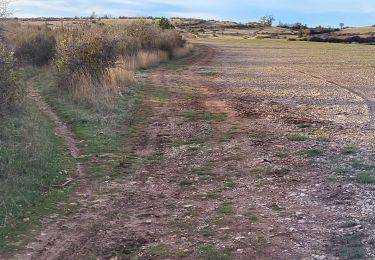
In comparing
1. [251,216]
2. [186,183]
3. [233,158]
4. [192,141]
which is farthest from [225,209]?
[192,141]

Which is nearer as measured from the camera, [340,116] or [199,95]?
[340,116]

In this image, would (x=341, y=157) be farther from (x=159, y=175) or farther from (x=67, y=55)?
(x=67, y=55)

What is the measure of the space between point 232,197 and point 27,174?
3.12 meters

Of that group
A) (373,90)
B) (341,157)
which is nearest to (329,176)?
(341,157)

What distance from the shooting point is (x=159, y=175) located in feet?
27.9

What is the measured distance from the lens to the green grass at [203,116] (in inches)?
537

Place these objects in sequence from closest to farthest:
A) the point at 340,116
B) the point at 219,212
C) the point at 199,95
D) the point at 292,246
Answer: the point at 292,246, the point at 219,212, the point at 340,116, the point at 199,95

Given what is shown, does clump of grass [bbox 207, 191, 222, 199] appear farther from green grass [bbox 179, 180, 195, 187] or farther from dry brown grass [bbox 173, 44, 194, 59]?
dry brown grass [bbox 173, 44, 194, 59]

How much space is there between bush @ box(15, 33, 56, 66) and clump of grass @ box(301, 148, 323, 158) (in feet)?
59.6

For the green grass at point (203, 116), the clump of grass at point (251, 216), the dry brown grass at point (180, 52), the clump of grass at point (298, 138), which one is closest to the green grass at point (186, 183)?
the clump of grass at point (251, 216)

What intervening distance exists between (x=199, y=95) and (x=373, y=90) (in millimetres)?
7076

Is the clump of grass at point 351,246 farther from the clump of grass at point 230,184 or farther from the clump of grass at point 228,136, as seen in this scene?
the clump of grass at point 228,136

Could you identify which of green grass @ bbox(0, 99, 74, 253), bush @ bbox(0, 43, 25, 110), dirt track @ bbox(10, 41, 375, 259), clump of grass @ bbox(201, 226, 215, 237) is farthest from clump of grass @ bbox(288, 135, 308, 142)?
bush @ bbox(0, 43, 25, 110)

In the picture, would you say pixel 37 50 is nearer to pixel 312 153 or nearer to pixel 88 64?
pixel 88 64
